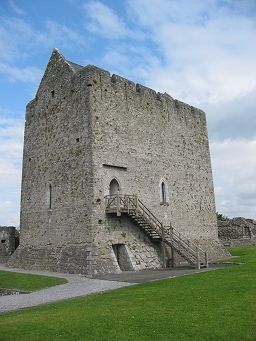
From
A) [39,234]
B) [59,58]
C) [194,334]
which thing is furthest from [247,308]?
[59,58]

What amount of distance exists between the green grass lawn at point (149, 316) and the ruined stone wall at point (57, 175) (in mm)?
7548

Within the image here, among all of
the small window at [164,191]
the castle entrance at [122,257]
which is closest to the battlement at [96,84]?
the small window at [164,191]

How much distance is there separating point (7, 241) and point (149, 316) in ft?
73.4

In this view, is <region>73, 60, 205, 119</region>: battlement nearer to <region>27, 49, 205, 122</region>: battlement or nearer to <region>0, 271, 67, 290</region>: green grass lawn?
<region>27, 49, 205, 122</region>: battlement

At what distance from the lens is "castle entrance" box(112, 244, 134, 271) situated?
20497 mm

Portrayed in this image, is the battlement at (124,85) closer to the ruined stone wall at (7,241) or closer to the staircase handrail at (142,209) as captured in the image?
the staircase handrail at (142,209)

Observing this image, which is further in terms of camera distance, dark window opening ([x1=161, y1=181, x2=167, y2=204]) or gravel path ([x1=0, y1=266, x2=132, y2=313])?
dark window opening ([x1=161, y1=181, x2=167, y2=204])

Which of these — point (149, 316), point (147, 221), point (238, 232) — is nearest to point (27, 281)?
point (147, 221)

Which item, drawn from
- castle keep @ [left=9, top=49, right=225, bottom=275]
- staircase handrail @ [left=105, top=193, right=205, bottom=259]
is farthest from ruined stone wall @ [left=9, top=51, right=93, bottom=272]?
staircase handrail @ [left=105, top=193, right=205, bottom=259]

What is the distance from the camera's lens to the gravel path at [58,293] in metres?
12.6

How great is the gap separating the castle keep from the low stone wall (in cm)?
963

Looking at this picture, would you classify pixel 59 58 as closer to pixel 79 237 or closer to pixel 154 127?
pixel 154 127

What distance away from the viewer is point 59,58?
79.6ft

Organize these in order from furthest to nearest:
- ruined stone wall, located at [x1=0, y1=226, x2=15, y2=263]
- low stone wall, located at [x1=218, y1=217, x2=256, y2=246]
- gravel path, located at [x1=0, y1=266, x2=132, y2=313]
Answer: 1. low stone wall, located at [x1=218, y1=217, x2=256, y2=246]
2. ruined stone wall, located at [x1=0, y1=226, x2=15, y2=263]
3. gravel path, located at [x1=0, y1=266, x2=132, y2=313]
